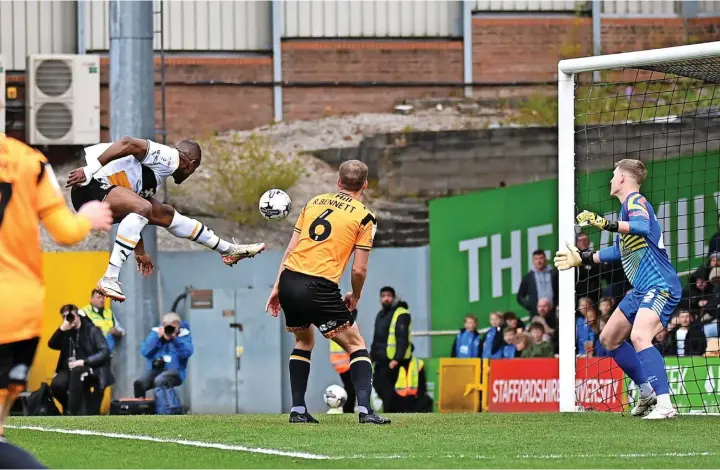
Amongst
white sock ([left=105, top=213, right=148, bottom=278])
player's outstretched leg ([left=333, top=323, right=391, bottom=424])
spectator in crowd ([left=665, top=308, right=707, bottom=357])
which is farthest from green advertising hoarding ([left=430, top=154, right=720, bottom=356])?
white sock ([left=105, top=213, right=148, bottom=278])

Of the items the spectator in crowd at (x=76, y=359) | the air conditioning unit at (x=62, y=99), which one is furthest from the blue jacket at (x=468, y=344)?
the air conditioning unit at (x=62, y=99)

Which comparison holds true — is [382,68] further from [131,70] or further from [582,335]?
[582,335]

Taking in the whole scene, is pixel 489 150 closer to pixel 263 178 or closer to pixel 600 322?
pixel 263 178

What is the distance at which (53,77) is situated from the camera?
85.7 ft

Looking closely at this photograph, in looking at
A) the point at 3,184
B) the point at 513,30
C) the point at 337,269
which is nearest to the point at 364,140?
the point at 513,30

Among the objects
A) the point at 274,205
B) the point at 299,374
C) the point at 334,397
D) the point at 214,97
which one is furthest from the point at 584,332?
the point at 214,97

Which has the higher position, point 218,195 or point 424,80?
point 424,80

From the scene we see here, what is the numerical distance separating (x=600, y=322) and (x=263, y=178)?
30.8 feet

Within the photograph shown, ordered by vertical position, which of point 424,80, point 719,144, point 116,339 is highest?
point 424,80

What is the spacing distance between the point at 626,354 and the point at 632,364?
10cm

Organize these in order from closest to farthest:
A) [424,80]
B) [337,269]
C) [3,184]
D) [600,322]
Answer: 1. [3,184]
2. [337,269]
3. [600,322]
4. [424,80]

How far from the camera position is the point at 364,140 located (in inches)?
1068

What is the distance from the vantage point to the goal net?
42.8 ft

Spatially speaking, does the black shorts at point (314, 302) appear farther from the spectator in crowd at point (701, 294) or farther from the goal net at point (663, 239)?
the spectator in crowd at point (701, 294)
